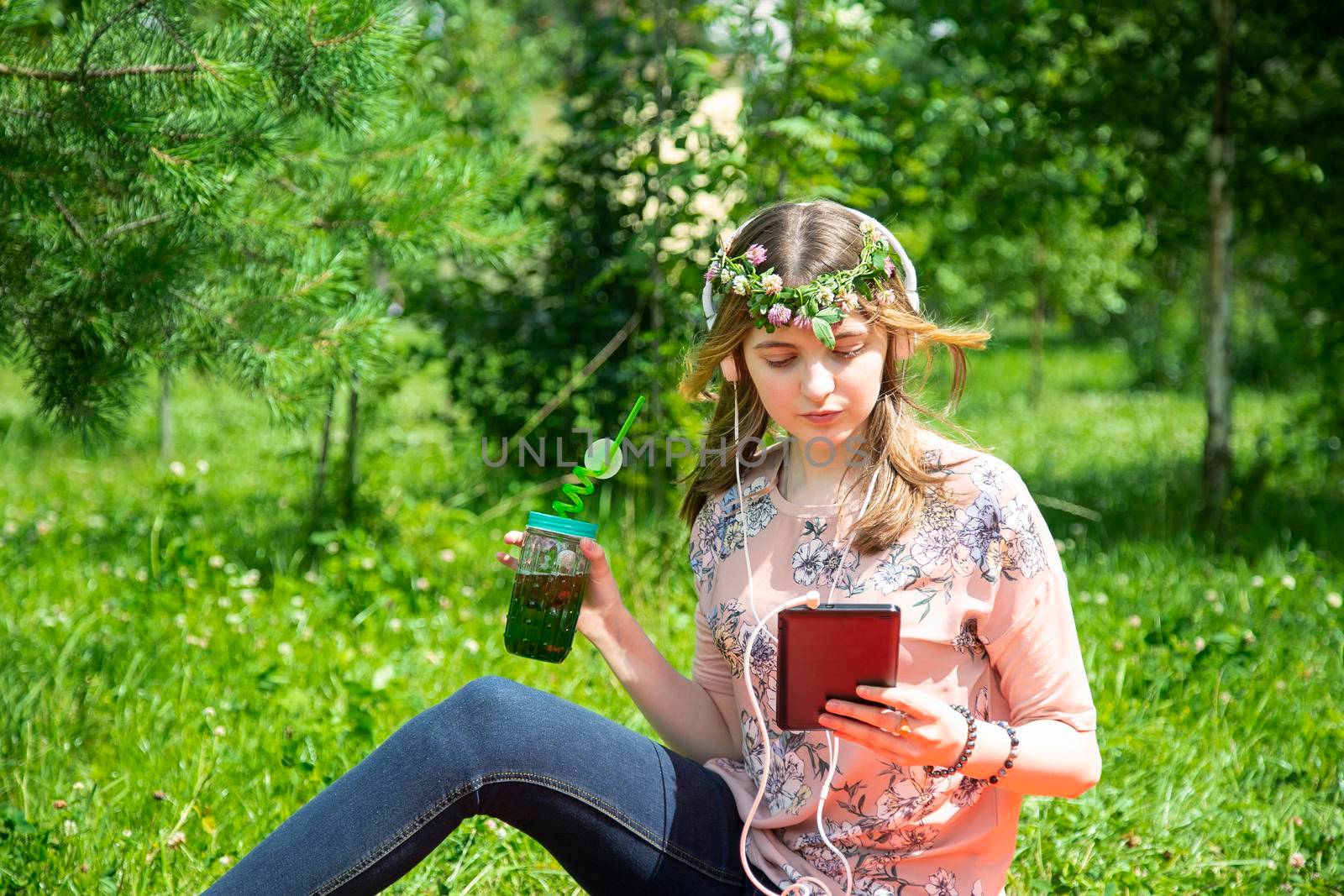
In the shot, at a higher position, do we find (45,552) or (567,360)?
(567,360)

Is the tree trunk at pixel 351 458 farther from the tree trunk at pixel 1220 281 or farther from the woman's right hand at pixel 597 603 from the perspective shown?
the tree trunk at pixel 1220 281

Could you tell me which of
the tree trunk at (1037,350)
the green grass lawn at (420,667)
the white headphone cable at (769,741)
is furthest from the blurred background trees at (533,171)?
the tree trunk at (1037,350)

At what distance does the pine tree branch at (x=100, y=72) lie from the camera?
2.13 m

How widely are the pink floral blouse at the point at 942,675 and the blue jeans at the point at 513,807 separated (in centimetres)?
13

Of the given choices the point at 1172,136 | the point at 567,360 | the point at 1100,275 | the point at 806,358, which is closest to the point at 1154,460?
the point at 1172,136

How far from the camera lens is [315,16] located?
223cm

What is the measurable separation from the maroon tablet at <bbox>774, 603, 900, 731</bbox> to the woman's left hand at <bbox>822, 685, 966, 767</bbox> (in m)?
0.02

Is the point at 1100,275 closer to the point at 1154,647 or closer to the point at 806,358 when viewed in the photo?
the point at 1154,647

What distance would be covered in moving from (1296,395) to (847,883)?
26.4ft

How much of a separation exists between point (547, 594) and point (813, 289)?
598 mm

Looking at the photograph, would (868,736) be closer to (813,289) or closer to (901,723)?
(901,723)

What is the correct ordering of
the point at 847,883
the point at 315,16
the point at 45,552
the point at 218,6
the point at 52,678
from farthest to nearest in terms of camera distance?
the point at 45,552
the point at 52,678
the point at 218,6
the point at 315,16
the point at 847,883

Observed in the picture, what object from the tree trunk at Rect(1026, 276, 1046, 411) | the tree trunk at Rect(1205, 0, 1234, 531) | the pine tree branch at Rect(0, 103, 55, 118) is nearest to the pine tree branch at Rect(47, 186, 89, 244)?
the pine tree branch at Rect(0, 103, 55, 118)

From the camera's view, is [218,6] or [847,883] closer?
[847,883]
